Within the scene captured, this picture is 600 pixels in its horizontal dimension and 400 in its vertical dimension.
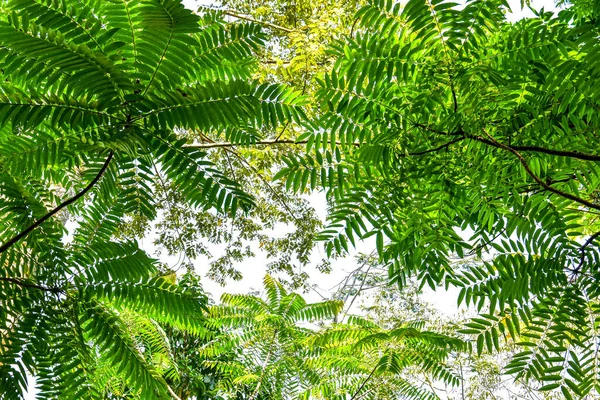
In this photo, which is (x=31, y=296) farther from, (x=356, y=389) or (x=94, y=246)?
(x=356, y=389)

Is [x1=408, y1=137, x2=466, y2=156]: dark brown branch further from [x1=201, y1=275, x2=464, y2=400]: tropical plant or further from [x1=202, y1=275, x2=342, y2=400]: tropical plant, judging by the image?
[x1=202, y1=275, x2=342, y2=400]: tropical plant

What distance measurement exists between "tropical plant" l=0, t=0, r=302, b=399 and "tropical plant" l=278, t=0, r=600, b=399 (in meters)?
0.22

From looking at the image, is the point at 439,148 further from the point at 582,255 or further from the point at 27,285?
the point at 27,285

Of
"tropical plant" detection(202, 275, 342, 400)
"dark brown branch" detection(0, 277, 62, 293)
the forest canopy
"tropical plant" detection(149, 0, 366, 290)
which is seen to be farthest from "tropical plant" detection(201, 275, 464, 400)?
"dark brown branch" detection(0, 277, 62, 293)

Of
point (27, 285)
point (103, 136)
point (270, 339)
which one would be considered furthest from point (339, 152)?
point (270, 339)

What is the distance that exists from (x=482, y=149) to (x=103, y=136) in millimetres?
706

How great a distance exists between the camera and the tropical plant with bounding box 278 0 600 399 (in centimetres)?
92

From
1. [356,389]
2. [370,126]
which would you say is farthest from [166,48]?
[356,389]

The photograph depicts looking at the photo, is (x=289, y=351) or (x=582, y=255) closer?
(x=582, y=255)

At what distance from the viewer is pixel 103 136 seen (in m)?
0.78

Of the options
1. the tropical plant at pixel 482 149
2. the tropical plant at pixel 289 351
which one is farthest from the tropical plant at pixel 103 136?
the tropical plant at pixel 289 351

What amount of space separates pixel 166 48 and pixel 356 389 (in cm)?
401

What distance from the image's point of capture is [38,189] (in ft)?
4.08

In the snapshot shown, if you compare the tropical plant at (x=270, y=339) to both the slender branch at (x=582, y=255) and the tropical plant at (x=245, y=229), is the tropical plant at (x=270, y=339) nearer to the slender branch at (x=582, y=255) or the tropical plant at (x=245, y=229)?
the tropical plant at (x=245, y=229)
